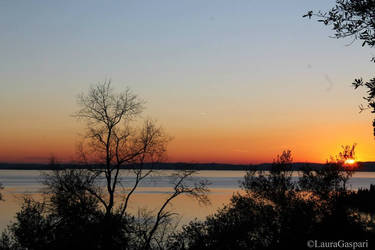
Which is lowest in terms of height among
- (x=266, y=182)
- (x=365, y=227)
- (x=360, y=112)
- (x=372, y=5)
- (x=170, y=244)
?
(x=170, y=244)

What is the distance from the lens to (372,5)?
48.8 feet

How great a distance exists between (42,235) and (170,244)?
11477mm

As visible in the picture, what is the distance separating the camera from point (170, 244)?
42.8m

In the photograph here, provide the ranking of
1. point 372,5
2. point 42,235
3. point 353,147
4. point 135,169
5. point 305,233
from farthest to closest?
point 353,147 → point 135,169 → point 42,235 → point 305,233 → point 372,5

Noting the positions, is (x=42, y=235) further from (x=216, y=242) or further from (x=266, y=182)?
(x=266, y=182)

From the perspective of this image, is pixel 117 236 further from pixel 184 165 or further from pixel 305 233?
pixel 305 233

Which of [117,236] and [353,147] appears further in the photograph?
[353,147]

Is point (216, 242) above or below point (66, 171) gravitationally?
below

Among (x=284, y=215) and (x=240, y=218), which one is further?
(x=240, y=218)

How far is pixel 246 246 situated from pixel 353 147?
16115 millimetres

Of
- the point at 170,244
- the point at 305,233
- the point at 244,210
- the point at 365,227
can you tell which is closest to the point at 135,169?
the point at 170,244

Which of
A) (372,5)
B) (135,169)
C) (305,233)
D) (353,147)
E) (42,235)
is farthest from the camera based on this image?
(353,147)

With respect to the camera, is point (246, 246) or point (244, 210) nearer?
point (246, 246)

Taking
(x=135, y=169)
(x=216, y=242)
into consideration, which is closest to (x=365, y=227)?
(x=216, y=242)
